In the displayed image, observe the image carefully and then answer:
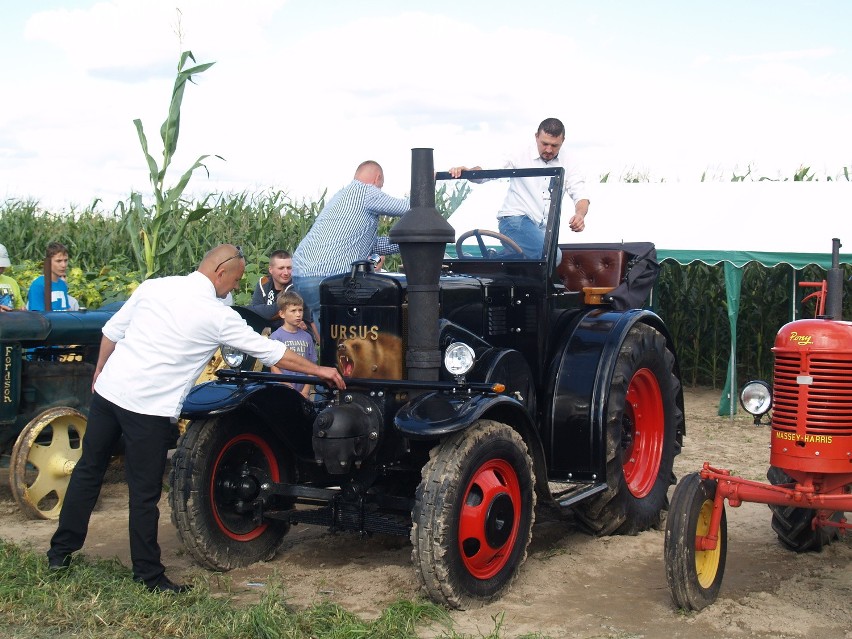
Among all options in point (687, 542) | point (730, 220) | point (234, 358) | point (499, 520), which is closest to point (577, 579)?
point (499, 520)

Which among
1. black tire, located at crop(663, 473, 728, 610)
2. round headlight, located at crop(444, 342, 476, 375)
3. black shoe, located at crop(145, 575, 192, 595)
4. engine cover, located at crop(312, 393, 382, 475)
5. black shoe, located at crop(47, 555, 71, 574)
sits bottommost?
black shoe, located at crop(145, 575, 192, 595)

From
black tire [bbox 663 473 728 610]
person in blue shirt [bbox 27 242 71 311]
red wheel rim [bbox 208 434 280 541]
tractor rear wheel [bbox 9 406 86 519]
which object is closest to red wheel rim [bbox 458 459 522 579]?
black tire [bbox 663 473 728 610]

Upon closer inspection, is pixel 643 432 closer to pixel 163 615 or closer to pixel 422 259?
pixel 422 259

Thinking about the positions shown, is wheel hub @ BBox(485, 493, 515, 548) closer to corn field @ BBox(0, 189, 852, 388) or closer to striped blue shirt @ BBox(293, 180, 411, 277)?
striped blue shirt @ BBox(293, 180, 411, 277)

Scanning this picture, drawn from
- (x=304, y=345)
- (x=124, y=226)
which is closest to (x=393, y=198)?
(x=304, y=345)

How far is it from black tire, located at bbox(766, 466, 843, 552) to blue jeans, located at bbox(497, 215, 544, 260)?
68.0 inches

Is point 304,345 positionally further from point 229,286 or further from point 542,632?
point 542,632

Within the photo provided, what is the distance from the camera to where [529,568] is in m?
5.38

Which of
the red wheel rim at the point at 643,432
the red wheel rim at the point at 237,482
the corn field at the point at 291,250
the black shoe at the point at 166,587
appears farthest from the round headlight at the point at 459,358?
the corn field at the point at 291,250

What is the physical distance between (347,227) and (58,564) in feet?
8.20

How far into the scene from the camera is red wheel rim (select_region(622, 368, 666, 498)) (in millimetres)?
6195

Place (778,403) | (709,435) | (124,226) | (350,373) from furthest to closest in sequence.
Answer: (124,226)
(709,435)
(350,373)
(778,403)

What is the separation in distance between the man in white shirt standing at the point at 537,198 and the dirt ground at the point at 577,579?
5.67 feet

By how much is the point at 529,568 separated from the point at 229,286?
6.99ft
